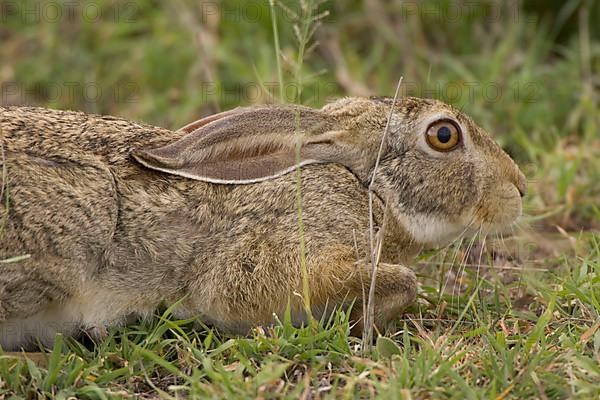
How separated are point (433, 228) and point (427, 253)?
1.33 ft

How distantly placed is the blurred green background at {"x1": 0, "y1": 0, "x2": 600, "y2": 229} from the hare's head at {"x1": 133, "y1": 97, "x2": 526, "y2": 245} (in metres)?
1.96

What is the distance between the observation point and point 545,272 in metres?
5.42

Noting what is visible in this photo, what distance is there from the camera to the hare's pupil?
17.1 ft

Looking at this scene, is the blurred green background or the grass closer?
the grass

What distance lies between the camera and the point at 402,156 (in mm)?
5191

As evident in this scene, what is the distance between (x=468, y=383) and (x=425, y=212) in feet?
3.85

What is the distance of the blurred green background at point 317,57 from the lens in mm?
7645

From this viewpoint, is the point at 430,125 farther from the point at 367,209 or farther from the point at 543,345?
the point at 543,345

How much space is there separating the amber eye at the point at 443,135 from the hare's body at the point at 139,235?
444mm
